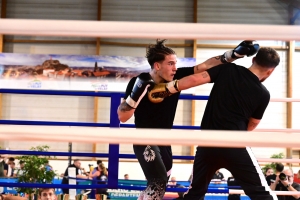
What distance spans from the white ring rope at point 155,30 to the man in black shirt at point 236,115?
121cm

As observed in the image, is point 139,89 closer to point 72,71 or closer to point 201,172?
point 201,172

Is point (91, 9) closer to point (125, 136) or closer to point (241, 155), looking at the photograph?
point (241, 155)

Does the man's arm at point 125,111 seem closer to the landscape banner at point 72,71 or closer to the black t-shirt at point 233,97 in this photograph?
the black t-shirt at point 233,97

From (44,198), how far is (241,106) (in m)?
2.50

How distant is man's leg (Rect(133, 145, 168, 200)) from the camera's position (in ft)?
9.68

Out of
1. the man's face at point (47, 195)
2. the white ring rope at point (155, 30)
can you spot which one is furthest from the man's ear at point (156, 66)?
the man's face at point (47, 195)

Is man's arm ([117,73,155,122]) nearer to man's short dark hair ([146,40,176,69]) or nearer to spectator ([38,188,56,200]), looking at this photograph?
man's short dark hair ([146,40,176,69])

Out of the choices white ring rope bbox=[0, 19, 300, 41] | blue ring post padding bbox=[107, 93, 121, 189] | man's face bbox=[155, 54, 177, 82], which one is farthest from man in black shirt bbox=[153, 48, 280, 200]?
white ring rope bbox=[0, 19, 300, 41]

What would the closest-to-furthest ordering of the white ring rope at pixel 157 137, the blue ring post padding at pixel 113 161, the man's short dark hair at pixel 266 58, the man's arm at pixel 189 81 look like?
the white ring rope at pixel 157 137, the man's arm at pixel 189 81, the man's short dark hair at pixel 266 58, the blue ring post padding at pixel 113 161

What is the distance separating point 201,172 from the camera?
2754 mm

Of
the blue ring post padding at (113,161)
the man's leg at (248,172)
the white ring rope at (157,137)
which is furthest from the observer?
the blue ring post padding at (113,161)

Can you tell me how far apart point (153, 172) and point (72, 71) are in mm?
10389

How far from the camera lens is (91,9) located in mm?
13727

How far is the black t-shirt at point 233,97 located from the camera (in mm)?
2697
